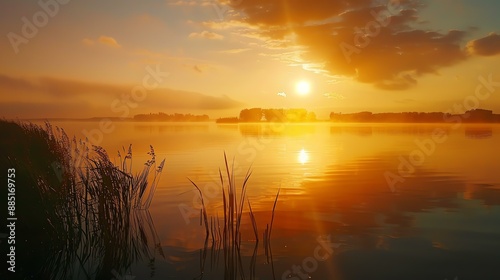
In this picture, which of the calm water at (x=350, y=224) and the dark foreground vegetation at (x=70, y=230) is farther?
the dark foreground vegetation at (x=70, y=230)

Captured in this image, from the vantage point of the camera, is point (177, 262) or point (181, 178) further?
point (181, 178)

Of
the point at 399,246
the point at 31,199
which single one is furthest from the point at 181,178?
the point at 399,246

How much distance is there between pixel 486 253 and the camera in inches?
458

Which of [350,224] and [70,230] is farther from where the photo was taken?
[350,224]

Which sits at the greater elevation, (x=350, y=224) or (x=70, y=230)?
(x=70, y=230)

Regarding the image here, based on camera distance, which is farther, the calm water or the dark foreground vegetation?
the dark foreground vegetation

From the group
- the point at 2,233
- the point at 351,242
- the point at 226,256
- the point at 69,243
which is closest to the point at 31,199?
the point at 2,233

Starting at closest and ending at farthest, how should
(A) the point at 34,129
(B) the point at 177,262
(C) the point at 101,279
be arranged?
(C) the point at 101,279 → (B) the point at 177,262 → (A) the point at 34,129

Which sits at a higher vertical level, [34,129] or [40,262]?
[34,129]

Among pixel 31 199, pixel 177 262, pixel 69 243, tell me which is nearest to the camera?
pixel 177 262

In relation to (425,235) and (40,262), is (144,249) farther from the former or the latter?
(425,235)

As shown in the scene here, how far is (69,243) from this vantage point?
1204 centimetres

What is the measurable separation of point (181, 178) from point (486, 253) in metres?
18.4

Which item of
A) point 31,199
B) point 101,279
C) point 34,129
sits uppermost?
point 34,129
